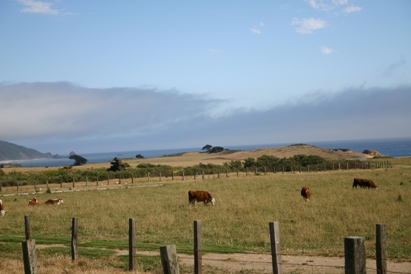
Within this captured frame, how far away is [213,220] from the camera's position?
20.3 m

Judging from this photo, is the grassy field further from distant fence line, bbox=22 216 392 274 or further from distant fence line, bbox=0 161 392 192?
distant fence line, bbox=0 161 392 192

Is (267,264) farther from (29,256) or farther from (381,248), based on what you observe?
(29,256)

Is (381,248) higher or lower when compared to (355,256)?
lower

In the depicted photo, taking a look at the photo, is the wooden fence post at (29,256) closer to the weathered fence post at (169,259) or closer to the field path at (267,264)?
the weathered fence post at (169,259)

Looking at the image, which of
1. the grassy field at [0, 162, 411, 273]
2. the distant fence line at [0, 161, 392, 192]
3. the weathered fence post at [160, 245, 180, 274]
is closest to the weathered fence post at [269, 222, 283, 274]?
the weathered fence post at [160, 245, 180, 274]

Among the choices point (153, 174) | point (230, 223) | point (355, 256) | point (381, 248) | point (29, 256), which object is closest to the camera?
point (355, 256)

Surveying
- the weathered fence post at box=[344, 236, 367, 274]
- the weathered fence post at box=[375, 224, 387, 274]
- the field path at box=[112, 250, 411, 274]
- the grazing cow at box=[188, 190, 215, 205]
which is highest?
the weathered fence post at box=[344, 236, 367, 274]

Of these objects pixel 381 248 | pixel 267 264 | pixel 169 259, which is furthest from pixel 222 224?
pixel 169 259

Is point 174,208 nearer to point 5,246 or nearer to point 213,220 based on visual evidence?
point 213,220

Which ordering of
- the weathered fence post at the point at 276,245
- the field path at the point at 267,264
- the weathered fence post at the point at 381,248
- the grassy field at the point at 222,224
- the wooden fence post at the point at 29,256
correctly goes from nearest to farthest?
the wooden fence post at the point at 29,256, the weathered fence post at the point at 381,248, the weathered fence post at the point at 276,245, the field path at the point at 267,264, the grassy field at the point at 222,224

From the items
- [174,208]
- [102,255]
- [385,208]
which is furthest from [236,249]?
[174,208]

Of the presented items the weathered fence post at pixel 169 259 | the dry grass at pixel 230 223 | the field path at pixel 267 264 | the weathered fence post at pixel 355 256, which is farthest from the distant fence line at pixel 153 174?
the weathered fence post at pixel 355 256

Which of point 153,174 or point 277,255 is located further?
point 153,174

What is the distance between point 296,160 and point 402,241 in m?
62.8
